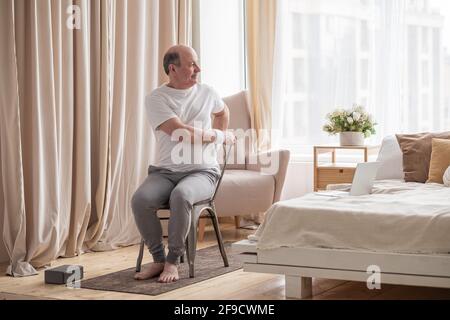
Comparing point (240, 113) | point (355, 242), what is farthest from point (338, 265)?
point (240, 113)

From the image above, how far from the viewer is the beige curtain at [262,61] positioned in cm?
591

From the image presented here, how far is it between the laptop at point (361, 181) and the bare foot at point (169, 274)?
31.8 inches

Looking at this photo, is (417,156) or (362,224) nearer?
(362,224)

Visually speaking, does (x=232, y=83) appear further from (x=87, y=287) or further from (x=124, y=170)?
(x=87, y=287)

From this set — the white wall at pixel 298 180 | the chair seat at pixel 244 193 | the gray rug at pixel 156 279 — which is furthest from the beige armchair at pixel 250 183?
the gray rug at pixel 156 279

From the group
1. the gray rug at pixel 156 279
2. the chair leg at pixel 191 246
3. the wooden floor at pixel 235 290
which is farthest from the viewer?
the chair leg at pixel 191 246

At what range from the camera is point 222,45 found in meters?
6.18

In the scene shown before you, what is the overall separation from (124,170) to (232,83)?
5.16ft

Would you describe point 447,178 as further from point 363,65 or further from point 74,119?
point 74,119

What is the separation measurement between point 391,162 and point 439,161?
38 centimetres

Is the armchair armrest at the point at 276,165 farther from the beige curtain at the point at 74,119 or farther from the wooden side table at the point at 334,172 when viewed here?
the beige curtain at the point at 74,119

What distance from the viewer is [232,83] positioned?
20.6 ft

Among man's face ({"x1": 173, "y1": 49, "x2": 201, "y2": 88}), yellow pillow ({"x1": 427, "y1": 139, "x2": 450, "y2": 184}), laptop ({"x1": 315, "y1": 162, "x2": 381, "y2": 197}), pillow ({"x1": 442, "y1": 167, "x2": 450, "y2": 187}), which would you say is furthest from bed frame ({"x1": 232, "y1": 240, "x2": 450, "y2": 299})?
yellow pillow ({"x1": 427, "y1": 139, "x2": 450, "y2": 184})

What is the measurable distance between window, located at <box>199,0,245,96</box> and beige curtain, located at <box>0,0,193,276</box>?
24.3 inches
